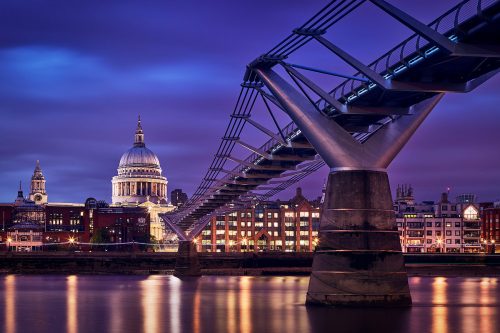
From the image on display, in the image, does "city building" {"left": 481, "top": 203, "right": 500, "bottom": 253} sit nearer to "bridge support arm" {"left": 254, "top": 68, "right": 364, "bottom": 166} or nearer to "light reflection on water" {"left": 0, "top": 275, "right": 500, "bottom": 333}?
"light reflection on water" {"left": 0, "top": 275, "right": 500, "bottom": 333}

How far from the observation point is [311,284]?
49.9 metres

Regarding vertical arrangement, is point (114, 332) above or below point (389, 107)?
below

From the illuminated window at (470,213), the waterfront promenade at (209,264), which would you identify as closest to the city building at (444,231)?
the illuminated window at (470,213)

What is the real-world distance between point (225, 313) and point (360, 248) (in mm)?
Answer: 10454

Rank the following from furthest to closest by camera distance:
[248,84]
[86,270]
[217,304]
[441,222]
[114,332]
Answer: [441,222]
[86,270]
[217,304]
[248,84]
[114,332]

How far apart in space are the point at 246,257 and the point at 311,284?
91829 mm

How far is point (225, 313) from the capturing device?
5428 cm

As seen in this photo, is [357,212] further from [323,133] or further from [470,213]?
[470,213]

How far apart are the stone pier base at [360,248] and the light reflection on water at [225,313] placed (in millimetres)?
1237

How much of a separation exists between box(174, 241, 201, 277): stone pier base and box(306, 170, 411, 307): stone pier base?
254 ft

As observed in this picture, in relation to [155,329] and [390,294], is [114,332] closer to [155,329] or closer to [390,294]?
[155,329]

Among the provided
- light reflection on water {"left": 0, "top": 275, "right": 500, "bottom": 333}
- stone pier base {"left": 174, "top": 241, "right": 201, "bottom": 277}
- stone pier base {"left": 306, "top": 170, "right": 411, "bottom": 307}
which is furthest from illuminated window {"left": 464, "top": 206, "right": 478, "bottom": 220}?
stone pier base {"left": 306, "top": 170, "right": 411, "bottom": 307}

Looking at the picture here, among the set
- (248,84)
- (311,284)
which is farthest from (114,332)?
(248,84)

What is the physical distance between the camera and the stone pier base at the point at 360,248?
47.5 metres
